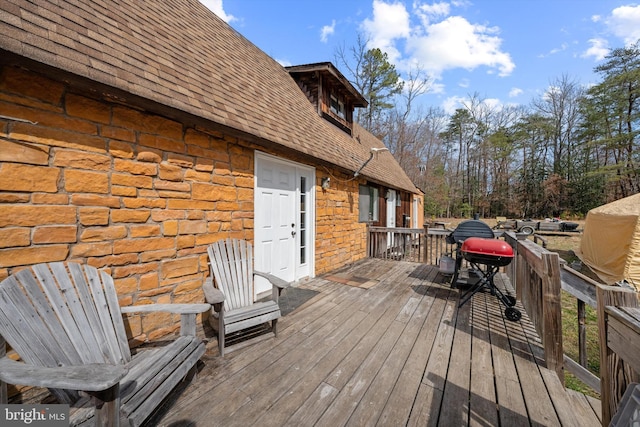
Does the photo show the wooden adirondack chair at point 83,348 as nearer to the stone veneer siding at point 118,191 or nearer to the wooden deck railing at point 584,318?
the stone veneer siding at point 118,191

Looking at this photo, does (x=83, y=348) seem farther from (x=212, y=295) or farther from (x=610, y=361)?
(x=610, y=361)

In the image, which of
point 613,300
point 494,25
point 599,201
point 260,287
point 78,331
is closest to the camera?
point 613,300

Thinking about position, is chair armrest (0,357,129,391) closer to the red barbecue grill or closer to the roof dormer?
the red barbecue grill

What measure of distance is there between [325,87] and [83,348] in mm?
7156

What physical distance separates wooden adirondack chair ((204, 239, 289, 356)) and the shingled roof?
1.51 m

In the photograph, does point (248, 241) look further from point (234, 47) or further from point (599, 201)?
point (599, 201)

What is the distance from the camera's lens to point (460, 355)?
2479 millimetres

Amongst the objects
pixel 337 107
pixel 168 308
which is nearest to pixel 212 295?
→ pixel 168 308

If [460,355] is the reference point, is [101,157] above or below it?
above

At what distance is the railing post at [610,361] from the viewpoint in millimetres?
1368

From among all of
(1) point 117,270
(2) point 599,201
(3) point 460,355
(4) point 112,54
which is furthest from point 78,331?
(2) point 599,201

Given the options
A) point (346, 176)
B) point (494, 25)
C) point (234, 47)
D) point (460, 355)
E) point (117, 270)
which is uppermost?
point (494, 25)

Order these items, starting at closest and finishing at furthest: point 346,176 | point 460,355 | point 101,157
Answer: point 101,157
point 460,355
point 346,176

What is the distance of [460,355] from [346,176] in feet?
14.4
